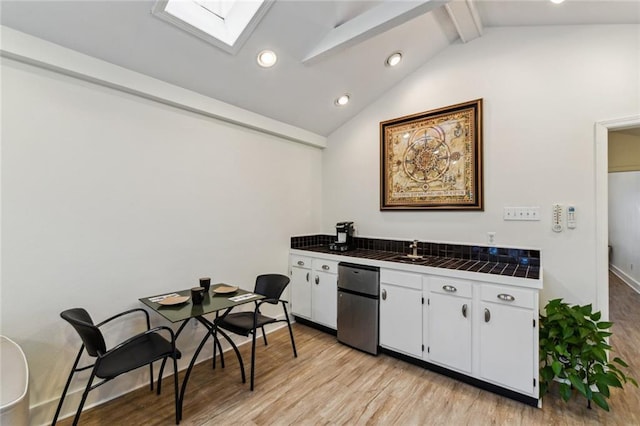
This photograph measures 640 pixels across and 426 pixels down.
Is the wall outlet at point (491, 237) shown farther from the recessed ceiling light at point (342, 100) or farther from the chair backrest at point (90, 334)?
the chair backrest at point (90, 334)

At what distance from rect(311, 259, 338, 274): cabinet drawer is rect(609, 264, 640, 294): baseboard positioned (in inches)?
204

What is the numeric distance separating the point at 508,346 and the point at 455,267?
66cm

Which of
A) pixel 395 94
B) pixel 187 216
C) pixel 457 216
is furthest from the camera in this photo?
pixel 395 94

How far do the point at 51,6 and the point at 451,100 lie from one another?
324 cm

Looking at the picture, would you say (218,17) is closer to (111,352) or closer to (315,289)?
(111,352)

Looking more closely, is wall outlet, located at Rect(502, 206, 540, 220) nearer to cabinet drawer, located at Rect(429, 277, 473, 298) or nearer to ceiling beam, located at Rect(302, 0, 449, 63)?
cabinet drawer, located at Rect(429, 277, 473, 298)

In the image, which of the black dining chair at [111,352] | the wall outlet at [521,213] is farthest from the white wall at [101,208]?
the wall outlet at [521,213]

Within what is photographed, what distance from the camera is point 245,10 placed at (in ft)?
7.02

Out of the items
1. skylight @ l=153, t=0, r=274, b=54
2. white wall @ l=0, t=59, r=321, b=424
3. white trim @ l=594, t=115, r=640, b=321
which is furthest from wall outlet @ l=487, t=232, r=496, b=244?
skylight @ l=153, t=0, r=274, b=54

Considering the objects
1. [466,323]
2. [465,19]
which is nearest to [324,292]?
[466,323]

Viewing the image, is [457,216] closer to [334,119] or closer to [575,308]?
[575,308]

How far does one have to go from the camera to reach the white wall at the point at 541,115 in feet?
7.26

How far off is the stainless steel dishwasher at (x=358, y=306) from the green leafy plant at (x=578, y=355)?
52.0 inches

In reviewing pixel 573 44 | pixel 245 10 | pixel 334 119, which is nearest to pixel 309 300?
pixel 334 119
